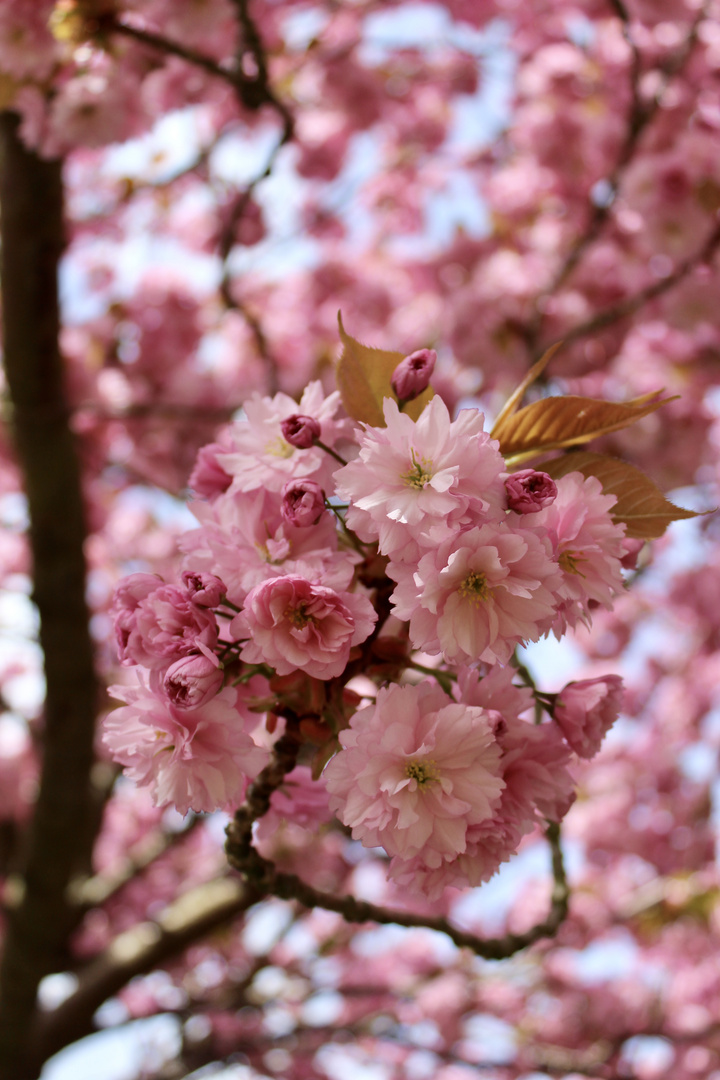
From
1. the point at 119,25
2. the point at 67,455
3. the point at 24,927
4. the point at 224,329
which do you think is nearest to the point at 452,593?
the point at 119,25

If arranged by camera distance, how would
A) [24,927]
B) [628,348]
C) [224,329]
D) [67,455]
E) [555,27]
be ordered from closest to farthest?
[67,455] < [24,927] < [628,348] < [555,27] < [224,329]

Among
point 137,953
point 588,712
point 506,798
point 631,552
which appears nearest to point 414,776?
point 506,798

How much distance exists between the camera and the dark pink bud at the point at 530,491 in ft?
2.52

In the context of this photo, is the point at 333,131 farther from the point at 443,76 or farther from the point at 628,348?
the point at 628,348

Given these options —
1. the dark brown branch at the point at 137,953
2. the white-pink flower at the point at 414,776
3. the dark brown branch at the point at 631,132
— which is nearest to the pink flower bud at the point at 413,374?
the white-pink flower at the point at 414,776

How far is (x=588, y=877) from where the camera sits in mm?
5273

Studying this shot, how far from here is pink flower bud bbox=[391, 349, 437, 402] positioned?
92 cm

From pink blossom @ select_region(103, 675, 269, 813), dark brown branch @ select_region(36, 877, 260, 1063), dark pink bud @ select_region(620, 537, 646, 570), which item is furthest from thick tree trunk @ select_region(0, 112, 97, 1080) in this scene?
dark pink bud @ select_region(620, 537, 646, 570)

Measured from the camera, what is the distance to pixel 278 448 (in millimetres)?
951

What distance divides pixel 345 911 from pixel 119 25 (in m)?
1.92

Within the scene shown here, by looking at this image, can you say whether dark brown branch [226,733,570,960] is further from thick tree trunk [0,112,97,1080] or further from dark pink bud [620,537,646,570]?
thick tree trunk [0,112,97,1080]

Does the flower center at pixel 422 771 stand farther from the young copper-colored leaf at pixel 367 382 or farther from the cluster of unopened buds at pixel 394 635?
the young copper-colored leaf at pixel 367 382

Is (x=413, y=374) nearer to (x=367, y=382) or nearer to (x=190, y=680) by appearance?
(x=367, y=382)

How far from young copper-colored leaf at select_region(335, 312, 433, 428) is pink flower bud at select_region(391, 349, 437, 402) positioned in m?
0.01
